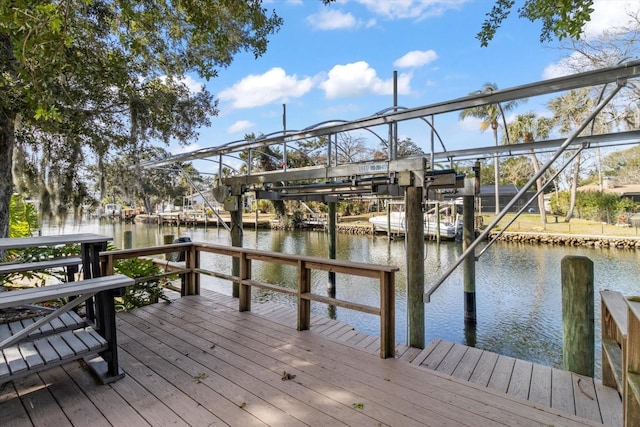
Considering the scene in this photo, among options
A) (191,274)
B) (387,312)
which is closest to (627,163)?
(387,312)

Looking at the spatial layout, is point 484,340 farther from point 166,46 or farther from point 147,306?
point 166,46

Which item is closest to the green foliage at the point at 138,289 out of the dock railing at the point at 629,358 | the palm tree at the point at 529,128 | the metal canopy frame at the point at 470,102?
the metal canopy frame at the point at 470,102

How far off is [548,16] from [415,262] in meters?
2.34

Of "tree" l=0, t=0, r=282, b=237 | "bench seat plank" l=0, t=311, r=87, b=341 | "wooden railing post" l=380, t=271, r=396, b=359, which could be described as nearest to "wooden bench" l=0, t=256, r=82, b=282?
"bench seat plank" l=0, t=311, r=87, b=341

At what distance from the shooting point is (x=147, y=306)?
158 inches

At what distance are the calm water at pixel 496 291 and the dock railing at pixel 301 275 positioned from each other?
3032 mm

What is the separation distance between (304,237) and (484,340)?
14670 mm

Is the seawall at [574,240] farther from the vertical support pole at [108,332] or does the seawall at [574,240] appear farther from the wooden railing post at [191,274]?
the vertical support pole at [108,332]

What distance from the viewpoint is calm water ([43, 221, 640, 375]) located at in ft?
19.1

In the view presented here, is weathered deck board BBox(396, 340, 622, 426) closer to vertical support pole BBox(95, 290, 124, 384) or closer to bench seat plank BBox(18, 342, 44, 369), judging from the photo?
vertical support pole BBox(95, 290, 124, 384)

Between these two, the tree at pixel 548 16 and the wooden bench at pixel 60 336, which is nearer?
A: the wooden bench at pixel 60 336

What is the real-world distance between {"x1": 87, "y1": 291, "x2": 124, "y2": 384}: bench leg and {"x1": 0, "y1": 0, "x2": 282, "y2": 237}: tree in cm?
125

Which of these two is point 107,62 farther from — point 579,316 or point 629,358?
point 579,316

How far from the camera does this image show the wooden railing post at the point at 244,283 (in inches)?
149
